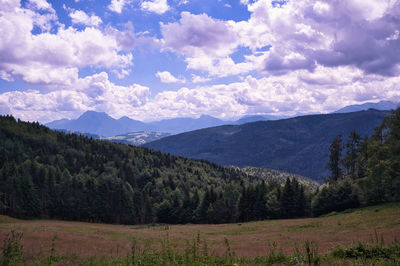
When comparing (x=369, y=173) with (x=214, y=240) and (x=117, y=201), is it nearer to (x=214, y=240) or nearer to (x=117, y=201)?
(x=214, y=240)

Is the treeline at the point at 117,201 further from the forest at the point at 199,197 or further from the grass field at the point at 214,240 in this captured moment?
the grass field at the point at 214,240

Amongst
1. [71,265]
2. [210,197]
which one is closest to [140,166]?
[210,197]

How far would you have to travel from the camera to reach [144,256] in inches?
493

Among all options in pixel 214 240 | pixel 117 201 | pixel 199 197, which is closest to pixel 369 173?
pixel 214 240

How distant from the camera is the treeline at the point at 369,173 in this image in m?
57.6

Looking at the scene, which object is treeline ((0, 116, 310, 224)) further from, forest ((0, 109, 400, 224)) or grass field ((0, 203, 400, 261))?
grass field ((0, 203, 400, 261))

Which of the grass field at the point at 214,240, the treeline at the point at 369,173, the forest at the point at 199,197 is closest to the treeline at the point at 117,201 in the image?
the forest at the point at 199,197

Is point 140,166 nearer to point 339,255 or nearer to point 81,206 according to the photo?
point 81,206

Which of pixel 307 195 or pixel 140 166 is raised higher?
pixel 140 166

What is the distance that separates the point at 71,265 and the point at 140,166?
182691mm

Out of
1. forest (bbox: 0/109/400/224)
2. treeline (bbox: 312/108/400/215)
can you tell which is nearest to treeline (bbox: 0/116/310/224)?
forest (bbox: 0/109/400/224)

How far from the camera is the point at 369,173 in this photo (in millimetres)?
66125

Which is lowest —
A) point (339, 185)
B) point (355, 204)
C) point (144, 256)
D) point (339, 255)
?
point (355, 204)

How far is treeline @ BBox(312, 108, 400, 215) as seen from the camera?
57.6 meters
